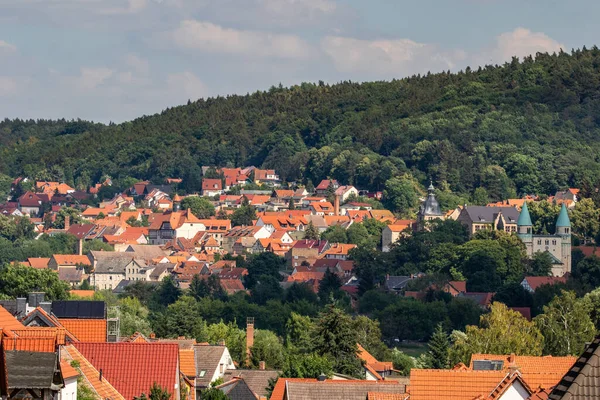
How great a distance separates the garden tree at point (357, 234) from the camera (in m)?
162

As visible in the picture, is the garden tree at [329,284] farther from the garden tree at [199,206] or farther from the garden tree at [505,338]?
the garden tree at [199,206]

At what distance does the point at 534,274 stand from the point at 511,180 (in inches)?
2381

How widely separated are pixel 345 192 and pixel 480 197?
22.1 m

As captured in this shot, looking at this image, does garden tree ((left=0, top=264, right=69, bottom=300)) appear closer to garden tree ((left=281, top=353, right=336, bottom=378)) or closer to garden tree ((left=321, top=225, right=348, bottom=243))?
garden tree ((left=281, top=353, right=336, bottom=378))

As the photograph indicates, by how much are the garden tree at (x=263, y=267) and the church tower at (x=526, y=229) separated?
23.1 m

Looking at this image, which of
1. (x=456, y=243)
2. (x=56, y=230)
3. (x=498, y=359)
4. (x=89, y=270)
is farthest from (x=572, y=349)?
(x=56, y=230)

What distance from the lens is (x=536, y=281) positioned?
123 meters

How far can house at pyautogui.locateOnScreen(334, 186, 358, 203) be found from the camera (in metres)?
195

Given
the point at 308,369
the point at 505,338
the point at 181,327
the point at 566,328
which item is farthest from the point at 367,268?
the point at 308,369

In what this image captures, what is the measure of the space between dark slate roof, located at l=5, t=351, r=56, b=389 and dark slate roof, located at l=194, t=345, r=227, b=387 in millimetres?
30489

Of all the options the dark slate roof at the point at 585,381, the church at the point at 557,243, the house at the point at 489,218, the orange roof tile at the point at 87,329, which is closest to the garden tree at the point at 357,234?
the house at the point at 489,218

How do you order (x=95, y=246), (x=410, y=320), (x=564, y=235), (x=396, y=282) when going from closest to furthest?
(x=410, y=320), (x=396, y=282), (x=564, y=235), (x=95, y=246)

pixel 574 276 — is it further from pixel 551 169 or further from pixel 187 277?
pixel 551 169

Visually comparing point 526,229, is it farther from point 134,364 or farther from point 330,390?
point 134,364
